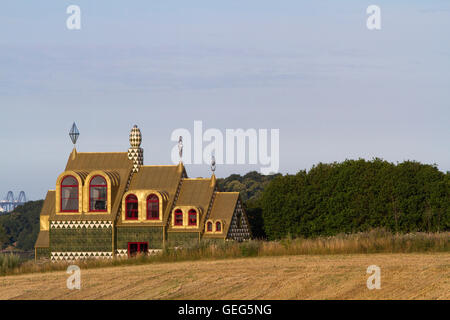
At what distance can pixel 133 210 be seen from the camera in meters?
53.3

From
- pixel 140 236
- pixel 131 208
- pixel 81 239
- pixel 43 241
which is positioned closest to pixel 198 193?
pixel 131 208

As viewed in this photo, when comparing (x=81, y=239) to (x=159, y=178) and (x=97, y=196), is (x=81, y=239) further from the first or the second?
(x=159, y=178)

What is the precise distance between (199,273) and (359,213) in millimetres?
27080

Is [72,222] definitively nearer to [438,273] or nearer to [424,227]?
[424,227]

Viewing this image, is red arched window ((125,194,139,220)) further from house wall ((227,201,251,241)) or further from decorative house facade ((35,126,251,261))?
house wall ((227,201,251,241))

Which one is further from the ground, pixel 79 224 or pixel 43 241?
pixel 79 224

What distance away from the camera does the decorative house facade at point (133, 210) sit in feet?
172

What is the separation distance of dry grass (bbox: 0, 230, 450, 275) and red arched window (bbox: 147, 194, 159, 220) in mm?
16129

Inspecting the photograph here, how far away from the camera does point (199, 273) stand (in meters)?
29.4

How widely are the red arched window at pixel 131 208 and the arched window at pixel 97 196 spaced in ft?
5.02

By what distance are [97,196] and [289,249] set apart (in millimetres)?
22099

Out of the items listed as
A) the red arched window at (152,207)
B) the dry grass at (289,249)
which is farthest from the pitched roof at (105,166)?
the dry grass at (289,249)

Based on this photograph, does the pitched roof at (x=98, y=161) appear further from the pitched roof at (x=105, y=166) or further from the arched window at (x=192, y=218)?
the arched window at (x=192, y=218)
